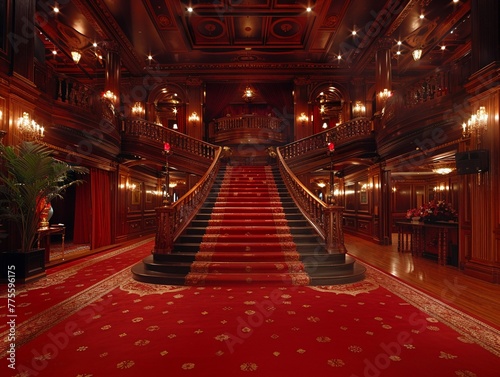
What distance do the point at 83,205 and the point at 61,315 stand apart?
674 cm

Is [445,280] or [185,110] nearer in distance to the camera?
[445,280]

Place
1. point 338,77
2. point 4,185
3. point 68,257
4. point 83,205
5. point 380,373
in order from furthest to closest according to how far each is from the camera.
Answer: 1. point 338,77
2. point 83,205
3. point 68,257
4. point 4,185
5. point 380,373

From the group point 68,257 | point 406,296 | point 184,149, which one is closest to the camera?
point 406,296

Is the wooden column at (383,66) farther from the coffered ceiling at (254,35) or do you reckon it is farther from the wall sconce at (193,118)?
the wall sconce at (193,118)

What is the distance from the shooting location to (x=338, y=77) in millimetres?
11500

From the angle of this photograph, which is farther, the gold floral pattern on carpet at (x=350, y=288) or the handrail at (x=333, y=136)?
the handrail at (x=333, y=136)

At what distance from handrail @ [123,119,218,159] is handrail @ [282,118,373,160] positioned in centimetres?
283

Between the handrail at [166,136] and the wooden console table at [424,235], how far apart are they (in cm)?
656

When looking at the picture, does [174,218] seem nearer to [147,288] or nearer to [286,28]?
[147,288]

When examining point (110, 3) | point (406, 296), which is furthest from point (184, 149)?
point (406, 296)

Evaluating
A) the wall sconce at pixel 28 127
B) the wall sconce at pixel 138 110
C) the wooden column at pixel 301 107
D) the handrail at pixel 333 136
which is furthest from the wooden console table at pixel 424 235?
the wall sconce at pixel 138 110

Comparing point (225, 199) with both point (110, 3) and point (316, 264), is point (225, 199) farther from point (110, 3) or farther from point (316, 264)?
point (110, 3)

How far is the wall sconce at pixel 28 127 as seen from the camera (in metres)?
4.85

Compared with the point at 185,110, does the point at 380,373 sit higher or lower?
lower
